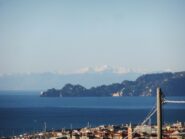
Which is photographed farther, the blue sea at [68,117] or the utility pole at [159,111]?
the blue sea at [68,117]

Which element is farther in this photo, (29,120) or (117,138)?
(29,120)

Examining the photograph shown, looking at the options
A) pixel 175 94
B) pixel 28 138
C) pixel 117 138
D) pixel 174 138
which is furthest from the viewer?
pixel 175 94

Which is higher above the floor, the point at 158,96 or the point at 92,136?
the point at 158,96

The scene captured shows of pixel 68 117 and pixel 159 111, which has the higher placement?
pixel 159 111

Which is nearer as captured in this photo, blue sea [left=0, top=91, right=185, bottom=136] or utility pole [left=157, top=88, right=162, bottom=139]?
utility pole [left=157, top=88, right=162, bottom=139]

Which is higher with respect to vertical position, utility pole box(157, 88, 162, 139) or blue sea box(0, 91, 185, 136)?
utility pole box(157, 88, 162, 139)

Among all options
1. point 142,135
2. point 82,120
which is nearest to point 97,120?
point 82,120

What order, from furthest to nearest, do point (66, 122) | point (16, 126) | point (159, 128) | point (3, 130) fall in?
point (66, 122), point (16, 126), point (3, 130), point (159, 128)

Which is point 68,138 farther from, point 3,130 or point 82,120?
point 82,120

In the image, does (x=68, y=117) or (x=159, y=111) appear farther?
(x=68, y=117)

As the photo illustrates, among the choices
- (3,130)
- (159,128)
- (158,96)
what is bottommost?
(3,130)

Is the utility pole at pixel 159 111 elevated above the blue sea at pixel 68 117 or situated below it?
above
